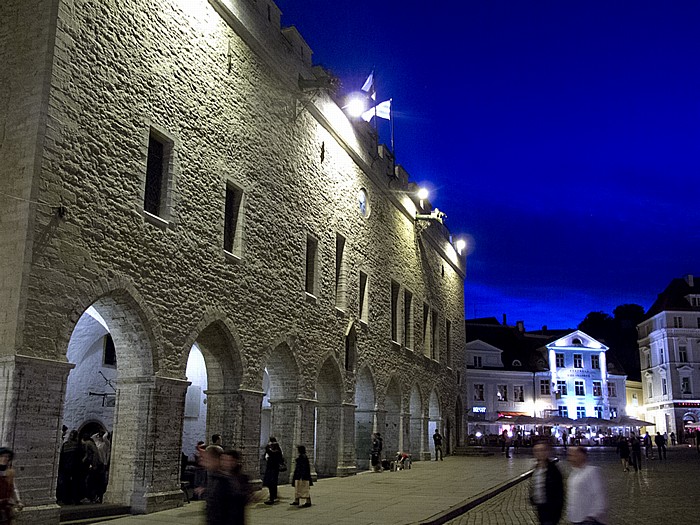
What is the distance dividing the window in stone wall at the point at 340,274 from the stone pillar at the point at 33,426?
1209 cm

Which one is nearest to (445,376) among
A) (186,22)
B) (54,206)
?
(186,22)

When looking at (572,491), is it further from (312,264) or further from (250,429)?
(312,264)

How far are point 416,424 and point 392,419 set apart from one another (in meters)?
3.68

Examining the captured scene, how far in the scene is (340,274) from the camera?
22.5m

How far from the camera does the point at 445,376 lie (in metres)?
35.4

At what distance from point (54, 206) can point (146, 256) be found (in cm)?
231

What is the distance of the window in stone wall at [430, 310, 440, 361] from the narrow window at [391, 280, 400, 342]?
5962 millimetres

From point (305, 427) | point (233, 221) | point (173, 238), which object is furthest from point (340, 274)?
point (173, 238)

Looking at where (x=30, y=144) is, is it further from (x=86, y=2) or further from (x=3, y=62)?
(x=86, y=2)

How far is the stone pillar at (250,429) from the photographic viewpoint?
16.0 meters

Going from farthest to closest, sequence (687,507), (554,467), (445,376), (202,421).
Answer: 1. (445,376)
2. (202,421)
3. (687,507)
4. (554,467)

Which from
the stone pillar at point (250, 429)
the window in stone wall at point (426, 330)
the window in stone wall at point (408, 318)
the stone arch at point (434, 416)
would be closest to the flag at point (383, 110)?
the window in stone wall at point (408, 318)

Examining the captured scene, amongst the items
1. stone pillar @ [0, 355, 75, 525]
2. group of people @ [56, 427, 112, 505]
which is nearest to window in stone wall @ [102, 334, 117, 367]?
group of people @ [56, 427, 112, 505]

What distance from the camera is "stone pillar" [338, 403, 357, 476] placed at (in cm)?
2155
